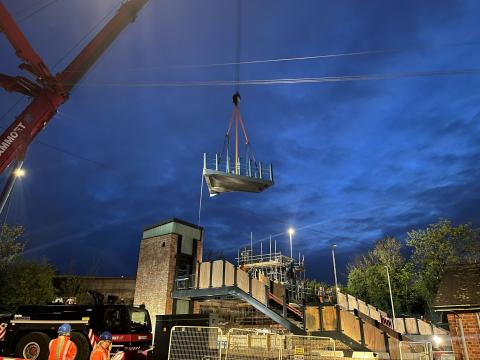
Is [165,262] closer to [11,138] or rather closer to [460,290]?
[11,138]

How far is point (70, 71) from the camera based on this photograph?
16062 millimetres

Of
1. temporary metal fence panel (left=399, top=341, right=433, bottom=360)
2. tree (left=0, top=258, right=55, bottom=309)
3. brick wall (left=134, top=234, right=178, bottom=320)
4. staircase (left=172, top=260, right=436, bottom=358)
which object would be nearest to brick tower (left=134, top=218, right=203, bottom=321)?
brick wall (left=134, top=234, right=178, bottom=320)

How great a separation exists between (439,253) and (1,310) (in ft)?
131

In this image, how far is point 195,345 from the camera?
10664 millimetres

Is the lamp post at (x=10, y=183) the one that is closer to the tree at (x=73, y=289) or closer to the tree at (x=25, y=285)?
the tree at (x=25, y=285)

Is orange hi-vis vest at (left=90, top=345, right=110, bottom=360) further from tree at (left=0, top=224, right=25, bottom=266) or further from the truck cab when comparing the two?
tree at (left=0, top=224, right=25, bottom=266)

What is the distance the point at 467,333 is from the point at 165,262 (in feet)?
46.5

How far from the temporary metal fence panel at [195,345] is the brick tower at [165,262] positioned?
8.24 metres

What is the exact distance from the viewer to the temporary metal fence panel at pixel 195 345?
10.5 meters

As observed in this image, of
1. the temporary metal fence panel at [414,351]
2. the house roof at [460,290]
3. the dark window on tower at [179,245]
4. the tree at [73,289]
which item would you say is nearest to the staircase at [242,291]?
the dark window on tower at [179,245]


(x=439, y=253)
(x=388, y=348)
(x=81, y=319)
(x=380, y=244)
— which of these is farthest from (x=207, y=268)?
(x=380, y=244)

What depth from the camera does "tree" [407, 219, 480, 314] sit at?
122 ft

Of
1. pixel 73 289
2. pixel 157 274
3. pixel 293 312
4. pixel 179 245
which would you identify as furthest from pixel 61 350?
pixel 73 289

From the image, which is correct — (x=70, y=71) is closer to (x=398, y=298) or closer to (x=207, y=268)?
(x=207, y=268)
